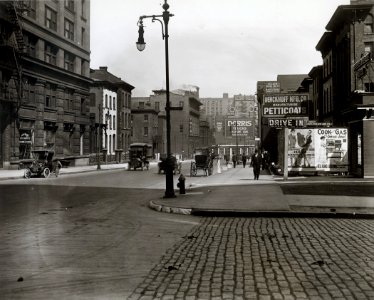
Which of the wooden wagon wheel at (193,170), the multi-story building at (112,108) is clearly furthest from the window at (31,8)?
the multi-story building at (112,108)

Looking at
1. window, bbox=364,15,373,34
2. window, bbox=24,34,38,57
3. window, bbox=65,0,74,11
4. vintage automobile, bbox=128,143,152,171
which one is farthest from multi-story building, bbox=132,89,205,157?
window, bbox=364,15,373,34

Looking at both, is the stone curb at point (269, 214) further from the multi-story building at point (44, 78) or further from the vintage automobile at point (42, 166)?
the multi-story building at point (44, 78)

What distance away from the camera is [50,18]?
42.7m

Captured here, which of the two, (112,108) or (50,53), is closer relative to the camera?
(50,53)

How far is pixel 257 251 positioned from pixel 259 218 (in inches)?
176

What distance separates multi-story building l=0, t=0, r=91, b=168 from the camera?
3547cm

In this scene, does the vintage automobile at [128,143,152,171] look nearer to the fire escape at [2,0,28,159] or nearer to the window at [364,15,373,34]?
the fire escape at [2,0,28,159]

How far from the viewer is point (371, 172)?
24688 millimetres

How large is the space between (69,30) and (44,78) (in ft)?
27.6

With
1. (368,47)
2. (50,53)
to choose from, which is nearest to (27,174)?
(50,53)

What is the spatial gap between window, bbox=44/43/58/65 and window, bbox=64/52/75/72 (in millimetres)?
2356

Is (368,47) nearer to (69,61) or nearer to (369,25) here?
(369,25)

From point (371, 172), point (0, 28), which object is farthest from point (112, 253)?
point (0, 28)

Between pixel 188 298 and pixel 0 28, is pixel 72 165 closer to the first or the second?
pixel 0 28
